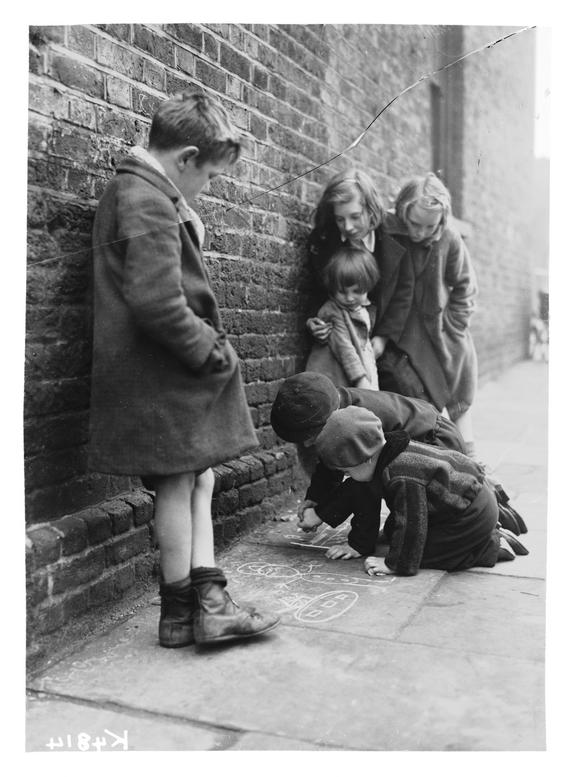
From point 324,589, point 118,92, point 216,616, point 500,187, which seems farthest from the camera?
point 500,187

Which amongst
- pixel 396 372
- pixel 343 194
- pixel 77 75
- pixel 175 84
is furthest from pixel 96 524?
pixel 396 372

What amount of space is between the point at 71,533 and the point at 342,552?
1.28m

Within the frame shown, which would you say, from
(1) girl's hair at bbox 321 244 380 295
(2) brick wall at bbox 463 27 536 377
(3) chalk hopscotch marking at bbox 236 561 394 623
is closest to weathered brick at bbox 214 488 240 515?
(3) chalk hopscotch marking at bbox 236 561 394 623

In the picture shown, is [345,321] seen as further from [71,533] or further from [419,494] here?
[71,533]

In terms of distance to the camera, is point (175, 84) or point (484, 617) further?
point (175, 84)

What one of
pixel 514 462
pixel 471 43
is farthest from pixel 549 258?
pixel 514 462

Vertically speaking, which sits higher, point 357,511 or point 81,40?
point 81,40

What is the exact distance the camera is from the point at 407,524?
3.23 m

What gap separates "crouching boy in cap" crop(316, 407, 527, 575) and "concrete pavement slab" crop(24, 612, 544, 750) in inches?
25.6

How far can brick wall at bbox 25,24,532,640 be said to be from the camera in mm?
2562

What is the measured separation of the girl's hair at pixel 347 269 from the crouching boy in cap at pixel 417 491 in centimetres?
127

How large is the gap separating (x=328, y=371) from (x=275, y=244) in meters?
0.73
